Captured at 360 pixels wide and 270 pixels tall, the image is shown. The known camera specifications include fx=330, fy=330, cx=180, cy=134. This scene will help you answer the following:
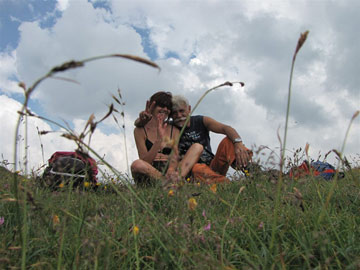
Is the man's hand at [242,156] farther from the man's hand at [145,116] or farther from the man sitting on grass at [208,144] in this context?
the man's hand at [145,116]

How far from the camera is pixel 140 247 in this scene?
1661 mm

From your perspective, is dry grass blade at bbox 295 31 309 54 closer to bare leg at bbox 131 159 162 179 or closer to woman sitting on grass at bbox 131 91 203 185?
woman sitting on grass at bbox 131 91 203 185

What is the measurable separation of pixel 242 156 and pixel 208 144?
137 centimetres

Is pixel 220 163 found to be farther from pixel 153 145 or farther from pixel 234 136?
pixel 153 145

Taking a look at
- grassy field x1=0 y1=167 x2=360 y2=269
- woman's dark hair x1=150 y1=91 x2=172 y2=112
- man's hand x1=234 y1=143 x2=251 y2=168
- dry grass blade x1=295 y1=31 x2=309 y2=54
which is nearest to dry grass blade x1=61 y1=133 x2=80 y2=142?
grassy field x1=0 y1=167 x2=360 y2=269

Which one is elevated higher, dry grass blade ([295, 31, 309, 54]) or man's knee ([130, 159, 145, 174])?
man's knee ([130, 159, 145, 174])

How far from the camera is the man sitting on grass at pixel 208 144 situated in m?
4.68

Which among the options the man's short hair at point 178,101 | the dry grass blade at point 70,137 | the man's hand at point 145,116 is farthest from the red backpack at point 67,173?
the man's short hair at point 178,101

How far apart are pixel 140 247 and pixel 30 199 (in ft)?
2.64

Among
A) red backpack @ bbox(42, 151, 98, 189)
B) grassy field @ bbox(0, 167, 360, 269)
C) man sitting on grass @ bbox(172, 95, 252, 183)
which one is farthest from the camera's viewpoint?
man sitting on grass @ bbox(172, 95, 252, 183)

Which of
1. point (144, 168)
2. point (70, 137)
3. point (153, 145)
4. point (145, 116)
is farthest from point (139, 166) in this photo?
point (70, 137)

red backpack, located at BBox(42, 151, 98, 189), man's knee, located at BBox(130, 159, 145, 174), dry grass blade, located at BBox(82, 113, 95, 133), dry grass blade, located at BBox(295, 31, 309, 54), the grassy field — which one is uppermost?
man's knee, located at BBox(130, 159, 145, 174)

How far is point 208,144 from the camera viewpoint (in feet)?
19.3

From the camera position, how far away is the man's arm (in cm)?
454
